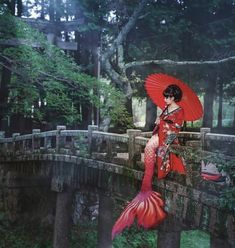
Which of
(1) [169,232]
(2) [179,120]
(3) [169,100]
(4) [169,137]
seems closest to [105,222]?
(1) [169,232]

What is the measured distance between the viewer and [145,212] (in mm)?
6324

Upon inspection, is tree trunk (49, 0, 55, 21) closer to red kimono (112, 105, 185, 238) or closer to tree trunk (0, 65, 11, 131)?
tree trunk (0, 65, 11, 131)

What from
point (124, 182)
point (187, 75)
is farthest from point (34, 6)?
point (124, 182)

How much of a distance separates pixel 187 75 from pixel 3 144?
7880 millimetres

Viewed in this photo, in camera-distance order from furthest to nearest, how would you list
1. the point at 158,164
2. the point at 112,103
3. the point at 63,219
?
the point at 112,103
the point at 63,219
the point at 158,164

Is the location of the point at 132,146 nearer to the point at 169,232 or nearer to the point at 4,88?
the point at 169,232

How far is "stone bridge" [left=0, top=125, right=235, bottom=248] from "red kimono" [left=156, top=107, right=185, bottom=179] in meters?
0.21

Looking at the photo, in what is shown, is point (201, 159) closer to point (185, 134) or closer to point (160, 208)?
point (160, 208)

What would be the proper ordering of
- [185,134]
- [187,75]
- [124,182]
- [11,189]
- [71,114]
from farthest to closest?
[187,75], [11,189], [71,114], [185,134], [124,182]

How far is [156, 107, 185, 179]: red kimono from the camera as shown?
649cm

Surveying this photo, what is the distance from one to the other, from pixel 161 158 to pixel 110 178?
272 centimetres

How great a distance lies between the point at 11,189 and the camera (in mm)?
13688

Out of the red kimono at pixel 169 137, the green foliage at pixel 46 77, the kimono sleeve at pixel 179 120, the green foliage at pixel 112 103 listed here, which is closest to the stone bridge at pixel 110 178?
the red kimono at pixel 169 137

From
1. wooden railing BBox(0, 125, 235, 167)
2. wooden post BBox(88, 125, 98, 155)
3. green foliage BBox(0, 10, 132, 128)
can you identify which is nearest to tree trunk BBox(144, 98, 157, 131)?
wooden railing BBox(0, 125, 235, 167)
